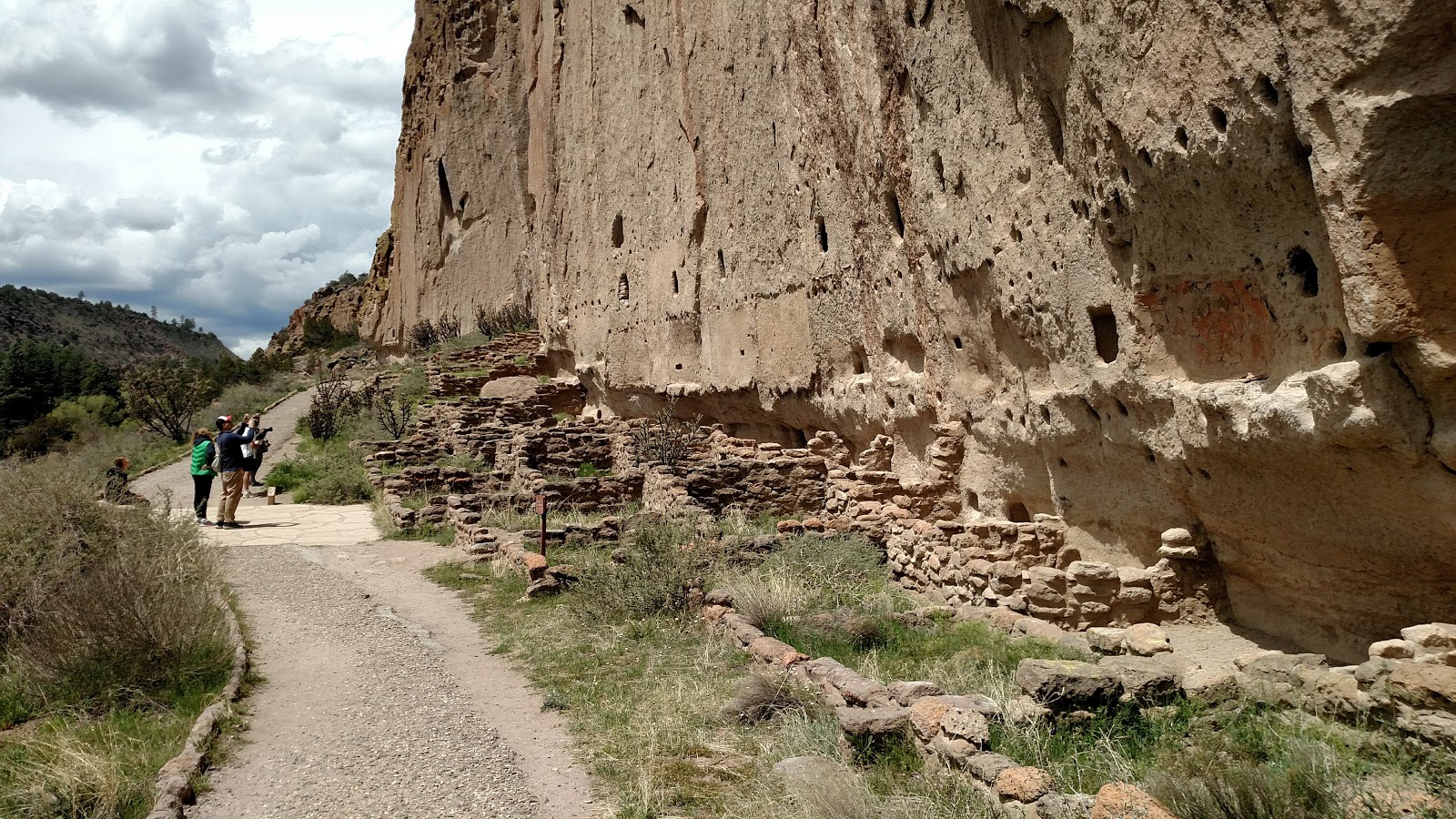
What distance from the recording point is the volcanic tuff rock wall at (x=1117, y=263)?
489cm

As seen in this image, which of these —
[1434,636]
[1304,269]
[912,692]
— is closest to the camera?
[1434,636]

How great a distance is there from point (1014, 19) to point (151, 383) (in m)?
26.9

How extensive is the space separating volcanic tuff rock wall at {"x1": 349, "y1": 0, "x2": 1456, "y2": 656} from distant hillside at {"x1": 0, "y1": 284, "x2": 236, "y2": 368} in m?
58.2

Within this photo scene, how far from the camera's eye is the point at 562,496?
14367 millimetres

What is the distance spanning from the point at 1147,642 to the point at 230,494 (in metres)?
12.6

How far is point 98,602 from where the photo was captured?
6848mm

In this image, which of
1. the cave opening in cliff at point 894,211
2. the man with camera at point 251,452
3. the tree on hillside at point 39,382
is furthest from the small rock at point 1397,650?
the tree on hillside at point 39,382

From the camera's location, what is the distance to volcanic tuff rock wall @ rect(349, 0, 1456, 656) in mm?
4887

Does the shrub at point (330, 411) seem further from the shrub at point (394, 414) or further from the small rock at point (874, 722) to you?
the small rock at point (874, 722)

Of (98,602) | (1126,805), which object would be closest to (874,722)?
(1126,805)

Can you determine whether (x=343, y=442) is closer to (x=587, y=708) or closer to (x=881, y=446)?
(x=881, y=446)

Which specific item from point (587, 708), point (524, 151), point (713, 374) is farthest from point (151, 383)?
point (587, 708)

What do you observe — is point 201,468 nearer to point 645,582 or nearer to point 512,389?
point 645,582

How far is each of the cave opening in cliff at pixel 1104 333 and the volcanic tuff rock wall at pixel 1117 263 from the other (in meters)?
0.03
